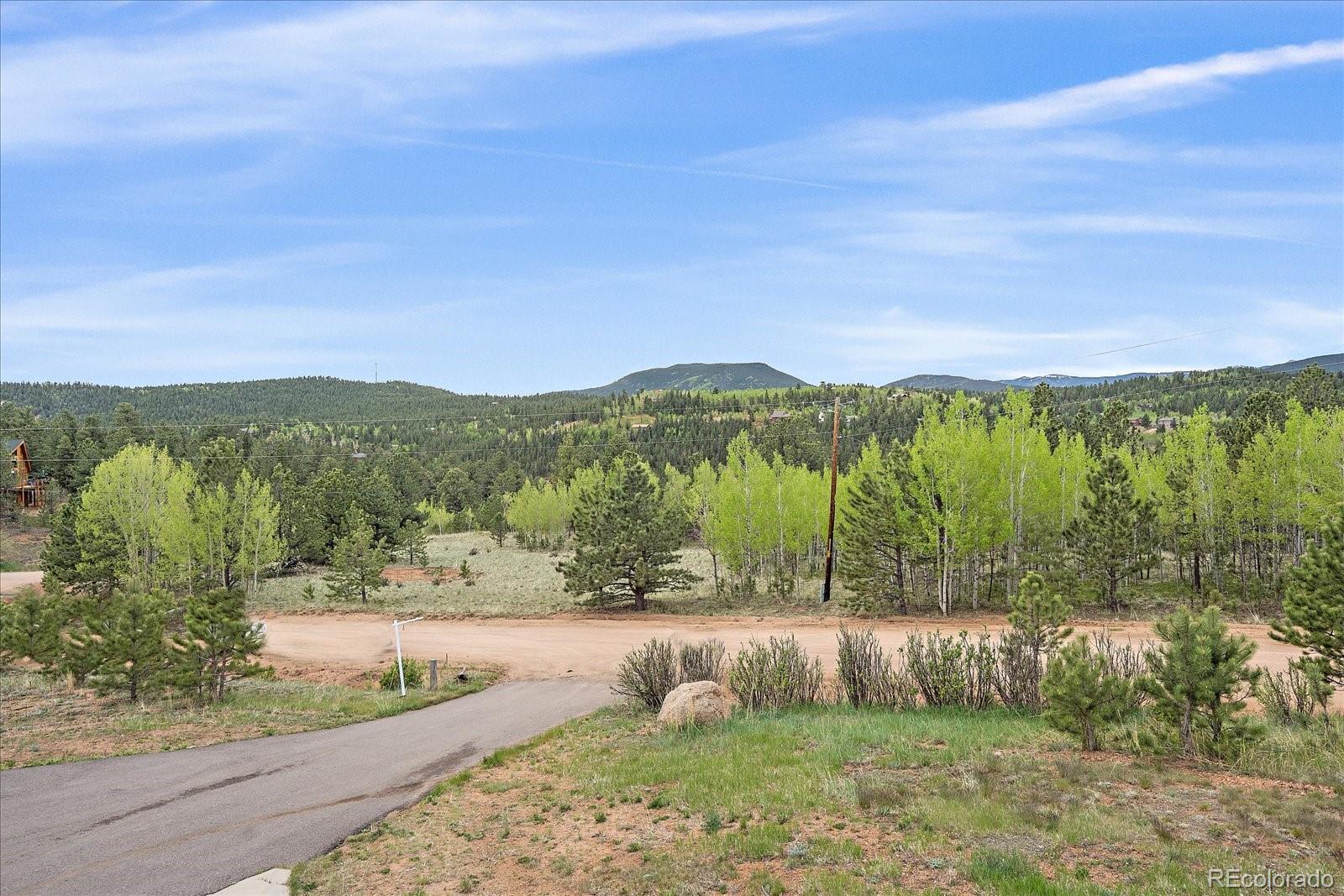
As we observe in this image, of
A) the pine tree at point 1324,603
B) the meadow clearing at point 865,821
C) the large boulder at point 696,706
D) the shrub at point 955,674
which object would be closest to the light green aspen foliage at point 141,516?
the large boulder at point 696,706

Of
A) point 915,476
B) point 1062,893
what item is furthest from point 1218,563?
point 1062,893

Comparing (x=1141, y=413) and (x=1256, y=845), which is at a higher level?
(x=1141, y=413)

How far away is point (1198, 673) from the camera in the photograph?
415 inches

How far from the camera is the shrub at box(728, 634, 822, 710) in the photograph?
17203 millimetres

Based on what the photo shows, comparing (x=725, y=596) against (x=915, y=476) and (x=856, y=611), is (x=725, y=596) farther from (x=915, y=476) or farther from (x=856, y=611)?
(x=915, y=476)

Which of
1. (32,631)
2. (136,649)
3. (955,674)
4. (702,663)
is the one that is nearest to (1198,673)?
(955,674)

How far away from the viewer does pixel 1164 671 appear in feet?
35.5

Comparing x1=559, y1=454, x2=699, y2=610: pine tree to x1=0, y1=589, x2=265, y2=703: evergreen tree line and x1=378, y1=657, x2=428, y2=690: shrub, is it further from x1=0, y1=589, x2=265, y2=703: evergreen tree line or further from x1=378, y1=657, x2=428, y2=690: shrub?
x1=0, y1=589, x2=265, y2=703: evergreen tree line

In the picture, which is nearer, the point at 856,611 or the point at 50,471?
the point at 856,611

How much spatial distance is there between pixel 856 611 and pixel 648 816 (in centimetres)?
2534

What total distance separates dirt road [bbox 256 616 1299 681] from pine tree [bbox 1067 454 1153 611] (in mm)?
3922

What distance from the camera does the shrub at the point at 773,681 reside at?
17203 millimetres

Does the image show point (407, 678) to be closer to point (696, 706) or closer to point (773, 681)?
point (696, 706)

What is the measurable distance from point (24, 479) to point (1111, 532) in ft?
359
